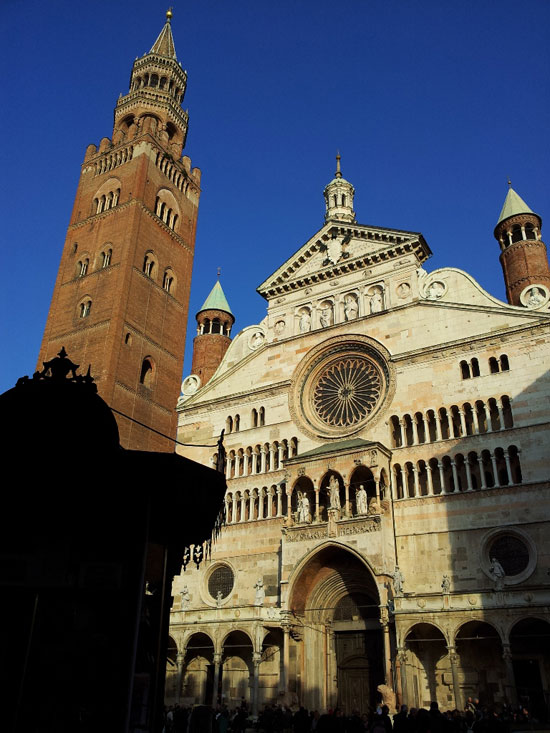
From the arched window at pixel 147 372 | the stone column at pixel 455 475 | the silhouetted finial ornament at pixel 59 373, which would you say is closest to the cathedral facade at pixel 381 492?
the stone column at pixel 455 475

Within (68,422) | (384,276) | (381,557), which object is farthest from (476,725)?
(384,276)

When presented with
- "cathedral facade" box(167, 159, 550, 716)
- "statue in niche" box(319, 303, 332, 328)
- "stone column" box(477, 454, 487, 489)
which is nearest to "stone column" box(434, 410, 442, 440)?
"cathedral facade" box(167, 159, 550, 716)

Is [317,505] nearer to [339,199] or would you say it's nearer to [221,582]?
[221,582]

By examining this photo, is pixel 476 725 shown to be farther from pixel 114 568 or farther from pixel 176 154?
pixel 176 154

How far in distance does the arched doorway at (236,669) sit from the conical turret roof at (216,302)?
844 inches

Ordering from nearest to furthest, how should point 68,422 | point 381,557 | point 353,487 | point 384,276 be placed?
point 68,422
point 381,557
point 353,487
point 384,276

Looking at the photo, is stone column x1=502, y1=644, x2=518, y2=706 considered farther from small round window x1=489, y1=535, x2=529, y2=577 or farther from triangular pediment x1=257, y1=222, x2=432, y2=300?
triangular pediment x1=257, y1=222, x2=432, y2=300

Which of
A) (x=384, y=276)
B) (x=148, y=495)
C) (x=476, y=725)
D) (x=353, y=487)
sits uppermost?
(x=384, y=276)

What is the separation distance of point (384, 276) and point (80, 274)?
66.6 feet

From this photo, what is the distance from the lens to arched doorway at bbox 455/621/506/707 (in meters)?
22.1

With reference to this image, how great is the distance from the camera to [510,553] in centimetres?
2334

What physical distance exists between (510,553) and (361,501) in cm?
597

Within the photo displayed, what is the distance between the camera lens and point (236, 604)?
28.2 m

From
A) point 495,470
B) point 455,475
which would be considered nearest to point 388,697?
point 455,475
